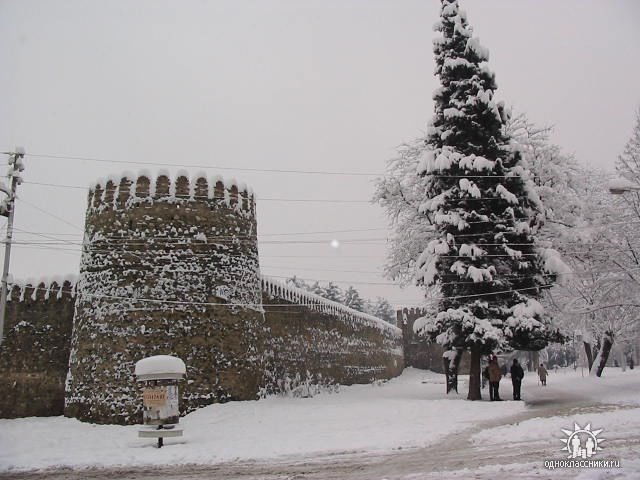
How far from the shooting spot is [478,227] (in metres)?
→ 18.8

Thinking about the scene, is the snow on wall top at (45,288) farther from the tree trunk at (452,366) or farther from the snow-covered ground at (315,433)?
the tree trunk at (452,366)

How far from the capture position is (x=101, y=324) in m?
15.7

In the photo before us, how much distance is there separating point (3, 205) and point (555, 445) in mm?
13555

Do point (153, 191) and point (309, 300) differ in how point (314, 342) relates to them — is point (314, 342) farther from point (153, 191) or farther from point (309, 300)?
point (153, 191)

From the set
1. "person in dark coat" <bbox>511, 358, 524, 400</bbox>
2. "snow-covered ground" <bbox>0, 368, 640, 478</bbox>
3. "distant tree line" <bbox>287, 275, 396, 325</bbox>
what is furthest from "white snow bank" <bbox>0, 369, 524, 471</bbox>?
"distant tree line" <bbox>287, 275, 396, 325</bbox>

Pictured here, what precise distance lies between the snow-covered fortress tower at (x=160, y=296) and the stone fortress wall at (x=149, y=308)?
0.03m

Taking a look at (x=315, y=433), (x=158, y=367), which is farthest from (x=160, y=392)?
(x=315, y=433)

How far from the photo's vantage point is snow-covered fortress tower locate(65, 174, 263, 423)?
15359mm

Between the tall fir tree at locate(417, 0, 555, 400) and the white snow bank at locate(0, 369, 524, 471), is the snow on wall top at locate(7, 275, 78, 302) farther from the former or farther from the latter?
the tall fir tree at locate(417, 0, 555, 400)

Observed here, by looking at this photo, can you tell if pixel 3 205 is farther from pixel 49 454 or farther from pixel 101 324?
pixel 49 454

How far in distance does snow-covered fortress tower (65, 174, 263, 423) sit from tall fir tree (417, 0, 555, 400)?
6.08 meters

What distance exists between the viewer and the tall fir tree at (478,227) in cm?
1792

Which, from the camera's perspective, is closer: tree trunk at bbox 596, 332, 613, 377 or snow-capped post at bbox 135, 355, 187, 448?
snow-capped post at bbox 135, 355, 187, 448

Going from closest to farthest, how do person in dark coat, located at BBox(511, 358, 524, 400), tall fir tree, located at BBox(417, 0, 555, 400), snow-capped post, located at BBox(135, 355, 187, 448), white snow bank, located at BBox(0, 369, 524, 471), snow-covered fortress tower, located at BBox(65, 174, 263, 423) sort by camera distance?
white snow bank, located at BBox(0, 369, 524, 471)
snow-capped post, located at BBox(135, 355, 187, 448)
snow-covered fortress tower, located at BBox(65, 174, 263, 423)
tall fir tree, located at BBox(417, 0, 555, 400)
person in dark coat, located at BBox(511, 358, 524, 400)
